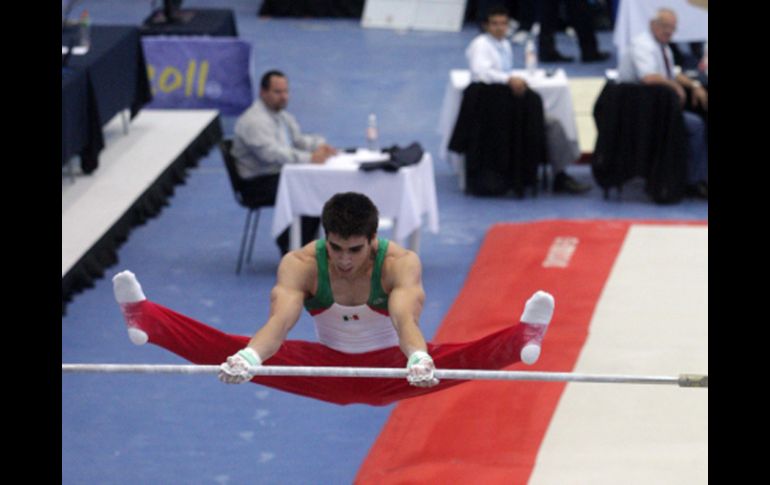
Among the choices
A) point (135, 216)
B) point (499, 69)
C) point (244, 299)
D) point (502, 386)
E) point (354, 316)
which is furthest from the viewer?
point (499, 69)

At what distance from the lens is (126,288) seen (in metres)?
4.90

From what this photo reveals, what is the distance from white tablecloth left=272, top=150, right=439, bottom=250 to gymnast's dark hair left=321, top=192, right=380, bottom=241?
2997 mm

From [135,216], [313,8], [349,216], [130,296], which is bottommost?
[135,216]

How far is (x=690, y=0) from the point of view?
37.8ft

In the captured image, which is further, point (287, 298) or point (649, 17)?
point (649, 17)

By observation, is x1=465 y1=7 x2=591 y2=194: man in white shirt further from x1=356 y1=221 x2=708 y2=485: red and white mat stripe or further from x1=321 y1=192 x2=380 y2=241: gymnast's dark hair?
x1=321 y1=192 x2=380 y2=241: gymnast's dark hair

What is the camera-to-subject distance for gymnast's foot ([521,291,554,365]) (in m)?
4.76

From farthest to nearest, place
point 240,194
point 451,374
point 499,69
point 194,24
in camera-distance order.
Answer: point 194,24 < point 499,69 < point 240,194 < point 451,374

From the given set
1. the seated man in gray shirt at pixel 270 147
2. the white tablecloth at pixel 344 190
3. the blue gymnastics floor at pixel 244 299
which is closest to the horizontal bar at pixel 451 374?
the blue gymnastics floor at pixel 244 299

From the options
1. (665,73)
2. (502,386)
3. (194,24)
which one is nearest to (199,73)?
(194,24)

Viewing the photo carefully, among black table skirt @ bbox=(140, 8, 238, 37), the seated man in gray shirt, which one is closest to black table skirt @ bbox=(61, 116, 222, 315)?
the seated man in gray shirt

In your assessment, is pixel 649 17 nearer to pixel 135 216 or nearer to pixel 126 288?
pixel 135 216

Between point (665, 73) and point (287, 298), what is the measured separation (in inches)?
201

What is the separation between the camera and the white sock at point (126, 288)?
4.88m
